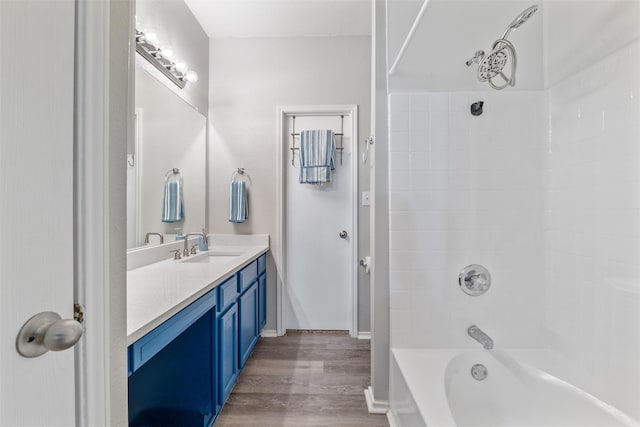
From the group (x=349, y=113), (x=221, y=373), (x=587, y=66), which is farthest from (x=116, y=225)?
(x=349, y=113)

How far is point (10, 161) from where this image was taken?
0.36 meters

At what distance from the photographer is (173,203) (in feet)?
6.61

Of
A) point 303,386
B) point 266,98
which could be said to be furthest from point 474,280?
point 266,98

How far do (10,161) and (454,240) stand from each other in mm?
1624

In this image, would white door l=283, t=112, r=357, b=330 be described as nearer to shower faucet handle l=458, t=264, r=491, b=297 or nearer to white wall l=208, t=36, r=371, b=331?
white wall l=208, t=36, r=371, b=331

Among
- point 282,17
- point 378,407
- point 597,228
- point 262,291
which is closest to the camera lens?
point 597,228

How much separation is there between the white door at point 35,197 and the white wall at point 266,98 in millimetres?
2141

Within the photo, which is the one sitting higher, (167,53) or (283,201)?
(167,53)

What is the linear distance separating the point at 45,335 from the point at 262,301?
7.03 feet

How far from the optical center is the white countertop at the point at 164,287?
928mm

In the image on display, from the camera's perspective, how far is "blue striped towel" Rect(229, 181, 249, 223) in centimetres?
248

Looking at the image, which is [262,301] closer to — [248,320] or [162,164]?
[248,320]

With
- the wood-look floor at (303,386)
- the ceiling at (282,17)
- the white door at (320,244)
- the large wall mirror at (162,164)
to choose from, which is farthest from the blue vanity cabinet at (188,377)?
the ceiling at (282,17)

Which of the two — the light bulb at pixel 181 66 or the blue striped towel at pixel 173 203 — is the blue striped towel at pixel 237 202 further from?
the light bulb at pixel 181 66
